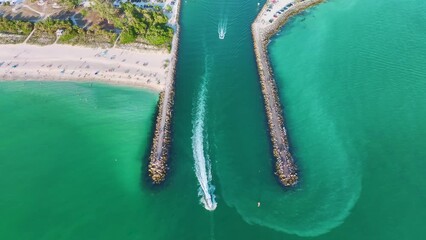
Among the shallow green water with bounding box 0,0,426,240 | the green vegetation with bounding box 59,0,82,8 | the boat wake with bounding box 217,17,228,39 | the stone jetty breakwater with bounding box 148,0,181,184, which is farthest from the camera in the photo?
the green vegetation with bounding box 59,0,82,8

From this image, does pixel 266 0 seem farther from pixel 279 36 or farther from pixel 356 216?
pixel 356 216

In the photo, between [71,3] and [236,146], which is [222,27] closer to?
[236,146]

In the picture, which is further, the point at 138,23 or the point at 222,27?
the point at 222,27

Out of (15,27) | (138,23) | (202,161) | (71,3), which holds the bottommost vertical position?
(202,161)

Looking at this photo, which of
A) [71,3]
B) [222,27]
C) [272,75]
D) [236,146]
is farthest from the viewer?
[71,3]

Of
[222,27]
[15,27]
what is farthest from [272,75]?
[15,27]

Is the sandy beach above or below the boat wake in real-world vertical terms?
below

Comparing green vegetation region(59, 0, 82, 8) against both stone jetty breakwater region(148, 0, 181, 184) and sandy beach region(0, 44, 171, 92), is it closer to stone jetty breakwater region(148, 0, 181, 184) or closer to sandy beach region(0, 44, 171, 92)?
sandy beach region(0, 44, 171, 92)

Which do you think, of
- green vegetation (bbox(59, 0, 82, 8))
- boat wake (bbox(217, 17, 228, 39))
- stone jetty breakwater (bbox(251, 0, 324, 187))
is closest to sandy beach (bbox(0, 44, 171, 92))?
green vegetation (bbox(59, 0, 82, 8))
